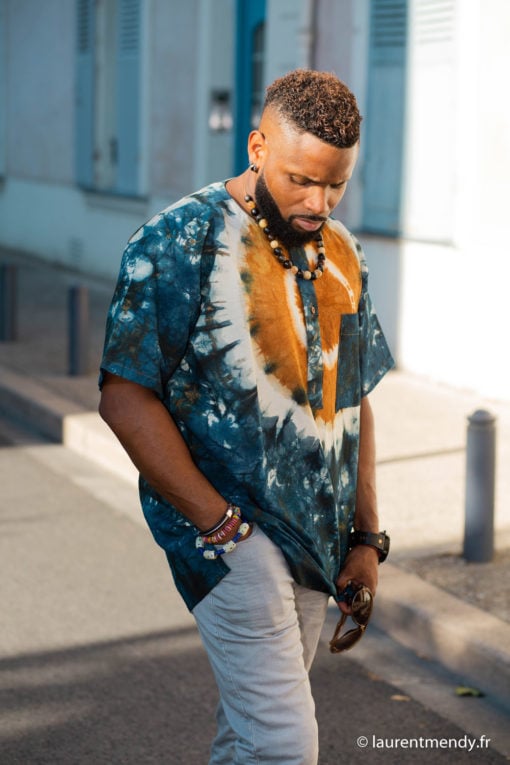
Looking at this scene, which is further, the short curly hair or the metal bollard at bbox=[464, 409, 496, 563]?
the metal bollard at bbox=[464, 409, 496, 563]

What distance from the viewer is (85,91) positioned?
642 inches

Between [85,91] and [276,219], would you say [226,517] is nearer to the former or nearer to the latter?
[276,219]

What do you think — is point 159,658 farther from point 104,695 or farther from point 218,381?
point 218,381

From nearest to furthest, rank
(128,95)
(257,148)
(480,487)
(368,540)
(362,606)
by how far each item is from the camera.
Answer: (257,148)
(362,606)
(368,540)
(480,487)
(128,95)

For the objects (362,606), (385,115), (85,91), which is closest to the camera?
(362,606)

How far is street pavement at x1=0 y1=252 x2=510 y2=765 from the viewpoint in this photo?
404cm

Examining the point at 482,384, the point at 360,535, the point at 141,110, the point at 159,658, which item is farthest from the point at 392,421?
the point at 141,110

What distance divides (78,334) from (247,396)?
23.6 feet

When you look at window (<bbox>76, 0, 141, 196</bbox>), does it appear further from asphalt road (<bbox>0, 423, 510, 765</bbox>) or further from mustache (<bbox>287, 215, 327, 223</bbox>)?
mustache (<bbox>287, 215, 327, 223</bbox>)

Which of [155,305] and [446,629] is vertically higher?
[155,305]

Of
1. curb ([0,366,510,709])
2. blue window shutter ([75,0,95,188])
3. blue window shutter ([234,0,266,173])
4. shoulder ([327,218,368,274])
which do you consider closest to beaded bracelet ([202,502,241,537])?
shoulder ([327,218,368,274])

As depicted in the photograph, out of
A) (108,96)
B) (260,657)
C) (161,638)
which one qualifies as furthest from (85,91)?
(260,657)

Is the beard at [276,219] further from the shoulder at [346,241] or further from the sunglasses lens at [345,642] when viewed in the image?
the sunglasses lens at [345,642]

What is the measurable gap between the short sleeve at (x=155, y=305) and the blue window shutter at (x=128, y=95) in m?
12.7
